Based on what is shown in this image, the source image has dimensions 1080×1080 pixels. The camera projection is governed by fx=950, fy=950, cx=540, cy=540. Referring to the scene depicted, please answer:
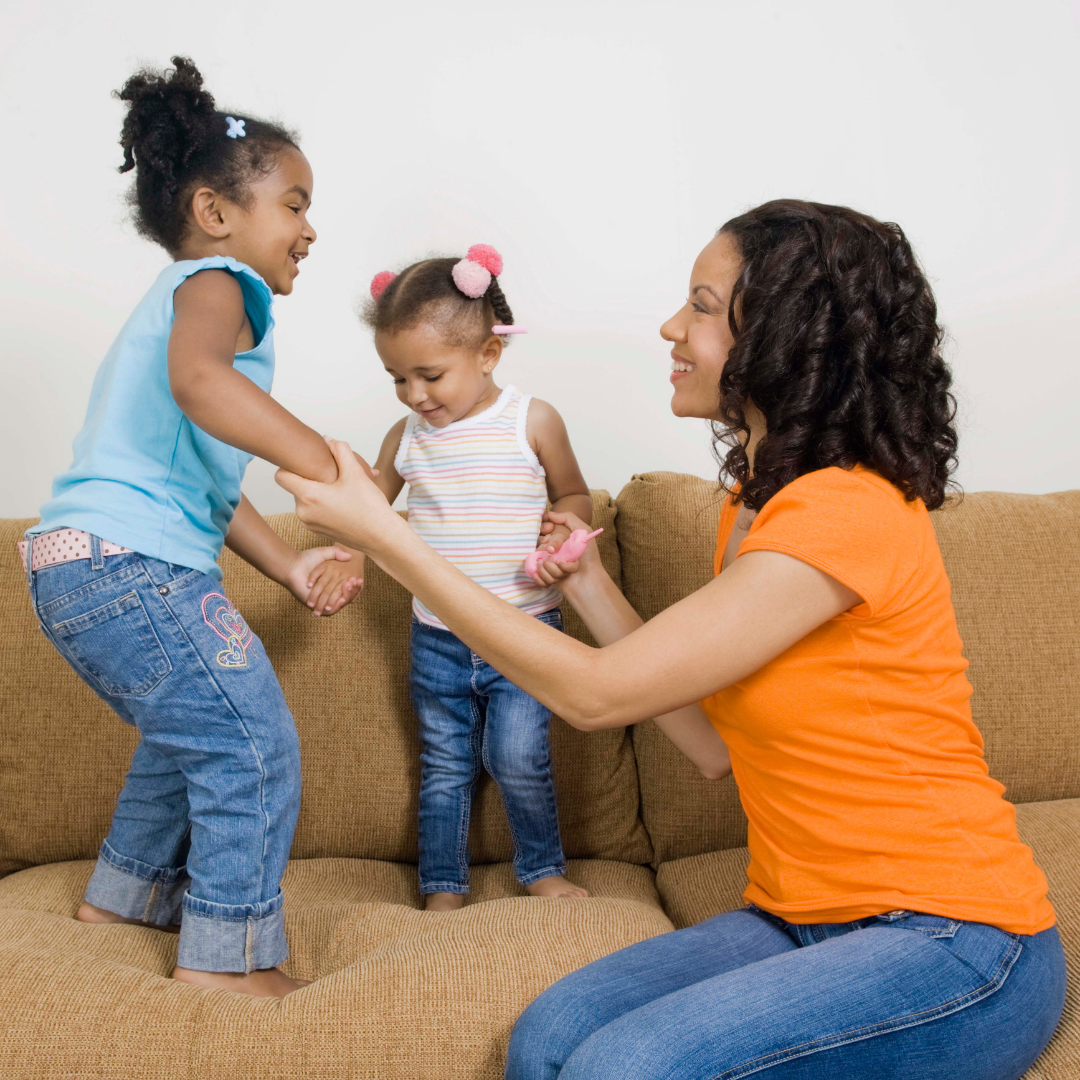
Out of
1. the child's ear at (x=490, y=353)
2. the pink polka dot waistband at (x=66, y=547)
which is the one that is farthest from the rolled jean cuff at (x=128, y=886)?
the child's ear at (x=490, y=353)

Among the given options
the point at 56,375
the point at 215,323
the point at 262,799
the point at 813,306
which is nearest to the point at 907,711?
the point at 813,306

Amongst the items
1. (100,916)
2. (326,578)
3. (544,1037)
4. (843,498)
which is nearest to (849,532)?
(843,498)

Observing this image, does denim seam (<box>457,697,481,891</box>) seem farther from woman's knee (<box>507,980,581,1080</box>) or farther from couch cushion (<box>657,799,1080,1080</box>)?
woman's knee (<box>507,980,581,1080</box>)

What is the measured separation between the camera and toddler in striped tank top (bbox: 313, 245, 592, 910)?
5.19 ft

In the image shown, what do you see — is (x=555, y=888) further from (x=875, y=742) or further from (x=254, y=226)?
(x=254, y=226)

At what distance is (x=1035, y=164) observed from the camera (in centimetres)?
220

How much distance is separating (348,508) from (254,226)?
53 centimetres

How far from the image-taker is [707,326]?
3.82ft

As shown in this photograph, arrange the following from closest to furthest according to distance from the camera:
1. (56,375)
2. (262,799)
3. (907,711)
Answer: (907,711) < (262,799) < (56,375)

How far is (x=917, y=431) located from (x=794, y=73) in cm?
144

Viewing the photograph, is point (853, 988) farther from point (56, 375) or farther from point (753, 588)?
point (56, 375)

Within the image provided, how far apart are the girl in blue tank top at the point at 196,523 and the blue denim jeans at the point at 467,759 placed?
354 millimetres

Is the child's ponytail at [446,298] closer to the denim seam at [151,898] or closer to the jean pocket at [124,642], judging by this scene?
the jean pocket at [124,642]

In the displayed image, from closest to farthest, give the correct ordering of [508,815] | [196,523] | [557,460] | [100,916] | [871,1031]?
[871,1031], [196,523], [100,916], [508,815], [557,460]
